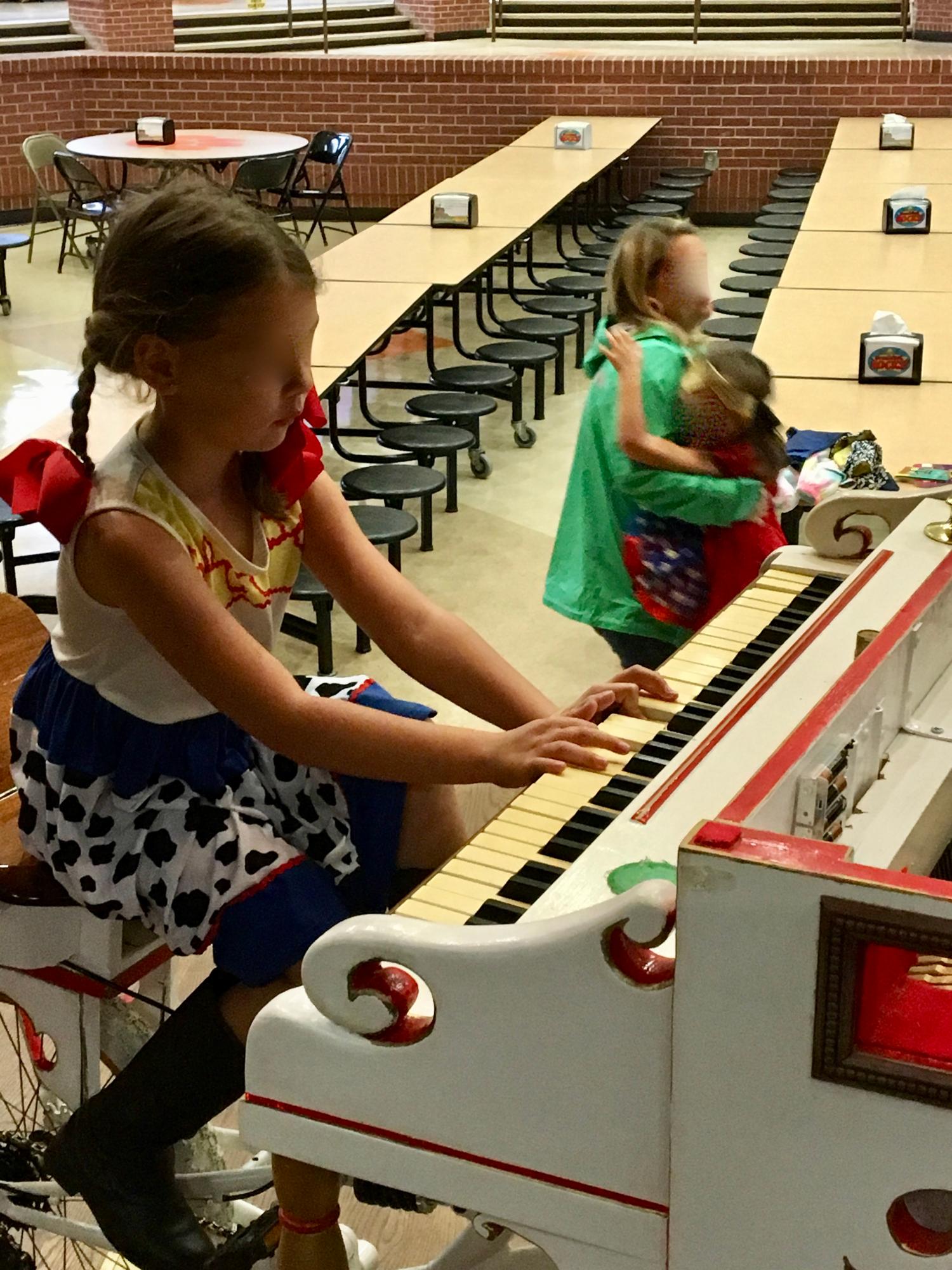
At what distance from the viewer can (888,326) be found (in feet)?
14.0

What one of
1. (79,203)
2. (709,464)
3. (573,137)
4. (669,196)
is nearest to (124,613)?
(709,464)

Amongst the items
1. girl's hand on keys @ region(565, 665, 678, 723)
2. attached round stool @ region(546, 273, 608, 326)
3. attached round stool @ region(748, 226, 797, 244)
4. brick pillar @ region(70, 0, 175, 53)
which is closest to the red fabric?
girl's hand on keys @ region(565, 665, 678, 723)

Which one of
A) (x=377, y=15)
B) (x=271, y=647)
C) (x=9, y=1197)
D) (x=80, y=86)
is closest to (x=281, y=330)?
(x=271, y=647)

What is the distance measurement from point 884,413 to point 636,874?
2759 mm

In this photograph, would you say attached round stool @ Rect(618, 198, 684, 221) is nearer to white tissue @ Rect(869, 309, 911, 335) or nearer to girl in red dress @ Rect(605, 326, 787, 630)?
white tissue @ Rect(869, 309, 911, 335)

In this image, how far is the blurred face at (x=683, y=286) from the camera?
3250 mm

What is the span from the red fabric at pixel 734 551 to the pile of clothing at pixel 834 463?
0.14 m

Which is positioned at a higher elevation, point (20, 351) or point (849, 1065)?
point (849, 1065)

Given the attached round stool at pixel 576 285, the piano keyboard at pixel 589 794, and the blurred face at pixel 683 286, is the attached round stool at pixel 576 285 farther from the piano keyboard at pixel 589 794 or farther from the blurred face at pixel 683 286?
the piano keyboard at pixel 589 794

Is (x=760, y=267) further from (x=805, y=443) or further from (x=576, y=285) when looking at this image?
(x=805, y=443)

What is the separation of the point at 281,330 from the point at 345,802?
56cm

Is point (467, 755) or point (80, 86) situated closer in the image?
point (467, 755)

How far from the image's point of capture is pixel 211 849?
1769 mm

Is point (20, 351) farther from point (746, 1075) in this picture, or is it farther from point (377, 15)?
point (746, 1075)
